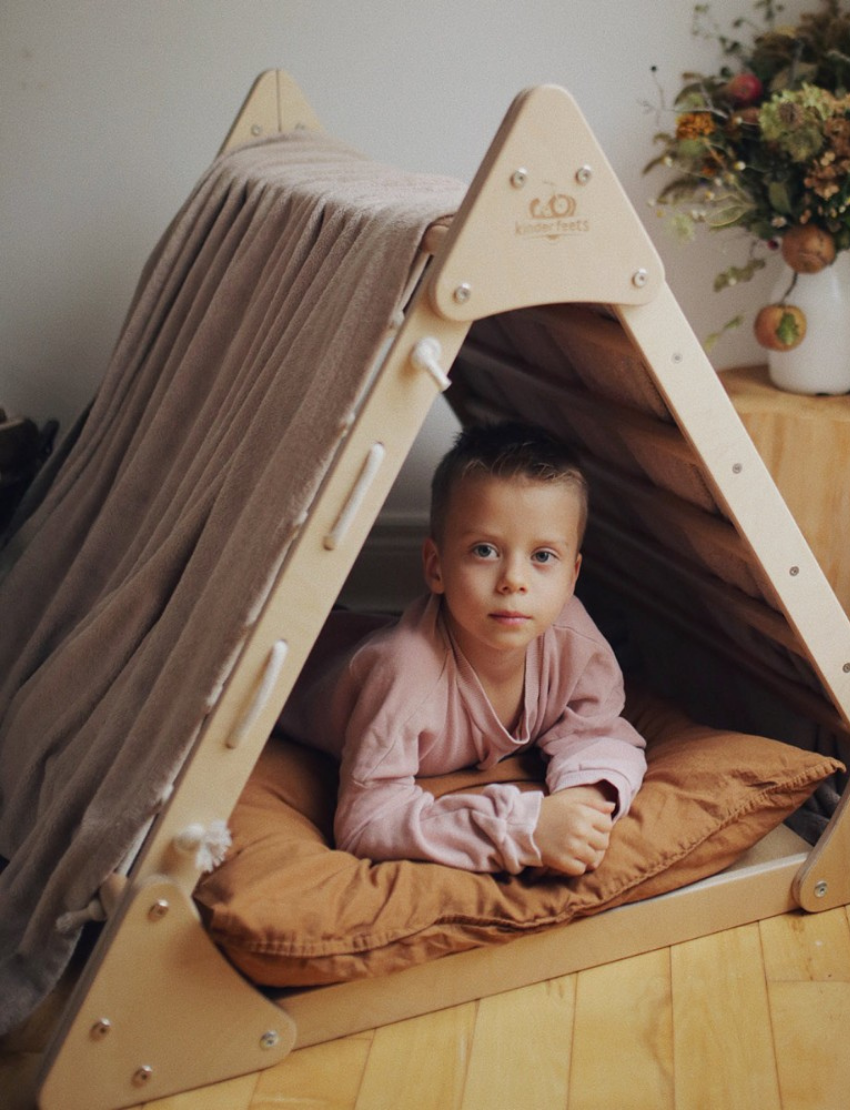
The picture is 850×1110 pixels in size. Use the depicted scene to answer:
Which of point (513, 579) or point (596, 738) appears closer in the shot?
point (513, 579)

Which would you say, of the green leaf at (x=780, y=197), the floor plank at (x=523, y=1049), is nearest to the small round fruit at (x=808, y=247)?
the green leaf at (x=780, y=197)

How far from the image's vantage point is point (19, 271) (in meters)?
2.02

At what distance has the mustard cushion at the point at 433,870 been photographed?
1130mm

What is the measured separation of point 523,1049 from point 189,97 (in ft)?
5.00

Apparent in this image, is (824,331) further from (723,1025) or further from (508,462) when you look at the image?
(723,1025)

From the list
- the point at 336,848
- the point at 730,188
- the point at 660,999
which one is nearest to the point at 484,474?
the point at 336,848

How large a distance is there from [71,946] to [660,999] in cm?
60

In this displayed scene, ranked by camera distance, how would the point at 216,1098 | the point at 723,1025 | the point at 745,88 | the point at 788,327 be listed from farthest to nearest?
the point at 745,88 → the point at 788,327 → the point at 723,1025 → the point at 216,1098

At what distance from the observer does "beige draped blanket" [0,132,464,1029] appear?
1.09 m

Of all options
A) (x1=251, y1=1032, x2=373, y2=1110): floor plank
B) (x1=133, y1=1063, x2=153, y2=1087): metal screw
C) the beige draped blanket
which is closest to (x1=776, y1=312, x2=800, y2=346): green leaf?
the beige draped blanket

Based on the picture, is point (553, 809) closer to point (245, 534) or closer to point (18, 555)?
point (245, 534)

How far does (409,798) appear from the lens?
1314 millimetres

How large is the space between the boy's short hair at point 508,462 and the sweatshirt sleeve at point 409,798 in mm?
187

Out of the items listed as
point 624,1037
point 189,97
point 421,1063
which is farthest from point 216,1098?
point 189,97
